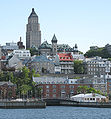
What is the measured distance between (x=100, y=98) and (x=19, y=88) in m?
29.4

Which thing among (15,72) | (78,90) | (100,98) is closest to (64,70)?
(15,72)

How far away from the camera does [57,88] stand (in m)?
156

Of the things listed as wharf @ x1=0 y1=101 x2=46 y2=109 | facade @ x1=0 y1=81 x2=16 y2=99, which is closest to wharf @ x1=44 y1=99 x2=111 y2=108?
facade @ x1=0 y1=81 x2=16 y2=99

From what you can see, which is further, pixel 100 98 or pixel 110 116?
pixel 100 98

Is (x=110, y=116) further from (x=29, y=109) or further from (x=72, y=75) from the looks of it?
(x=72, y=75)

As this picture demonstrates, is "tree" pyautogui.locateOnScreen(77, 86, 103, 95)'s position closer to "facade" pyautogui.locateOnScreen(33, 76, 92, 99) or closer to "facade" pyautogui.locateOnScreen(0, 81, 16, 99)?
"facade" pyautogui.locateOnScreen(33, 76, 92, 99)

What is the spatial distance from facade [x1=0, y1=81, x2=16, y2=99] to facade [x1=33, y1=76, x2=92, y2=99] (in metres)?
10.1

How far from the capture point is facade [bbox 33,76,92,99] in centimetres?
15462

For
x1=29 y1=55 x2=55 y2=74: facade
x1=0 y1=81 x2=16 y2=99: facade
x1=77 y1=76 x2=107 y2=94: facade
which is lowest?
x1=0 y1=81 x2=16 y2=99: facade

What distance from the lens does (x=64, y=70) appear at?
200 metres

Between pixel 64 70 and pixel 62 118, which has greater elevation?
pixel 64 70

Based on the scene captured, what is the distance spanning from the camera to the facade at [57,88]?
155m

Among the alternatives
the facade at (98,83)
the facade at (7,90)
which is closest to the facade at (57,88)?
the facade at (98,83)

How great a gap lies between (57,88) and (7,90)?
56.6ft
